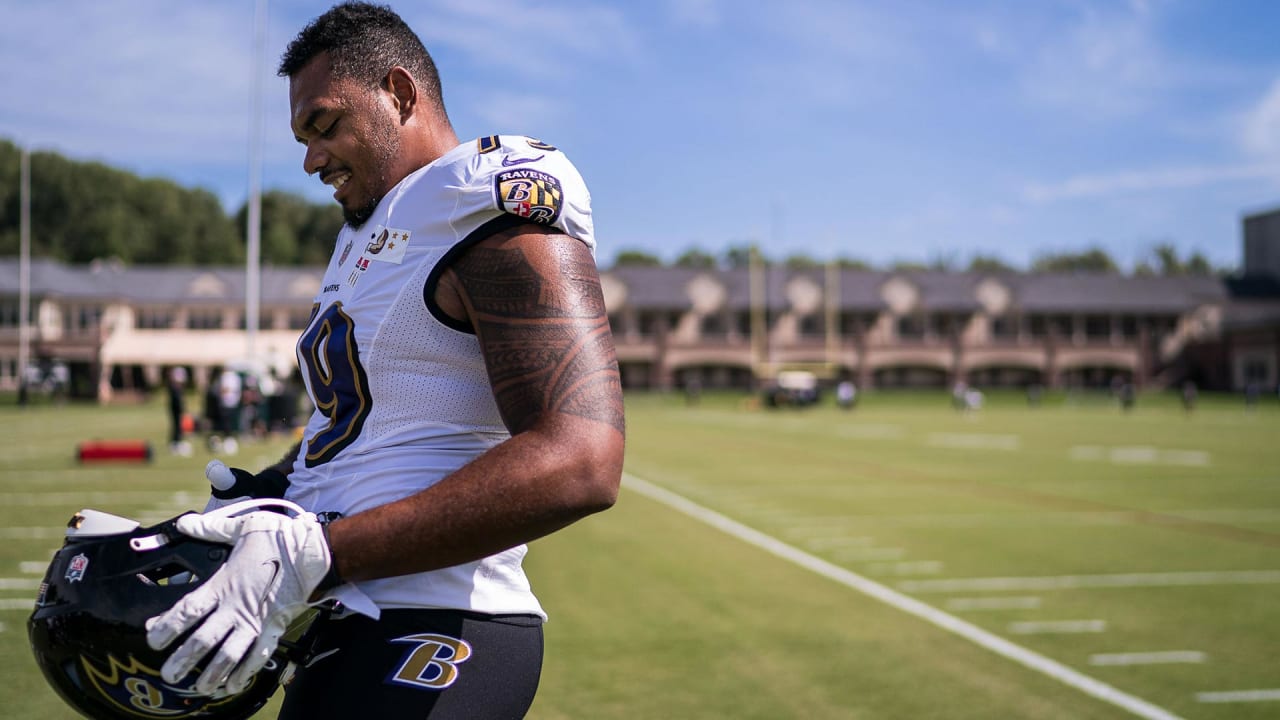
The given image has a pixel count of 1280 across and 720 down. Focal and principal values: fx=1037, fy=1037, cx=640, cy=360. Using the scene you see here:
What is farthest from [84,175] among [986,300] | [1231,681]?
[1231,681]

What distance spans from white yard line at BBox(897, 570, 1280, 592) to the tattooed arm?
7.15 m

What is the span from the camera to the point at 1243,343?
70.3 meters

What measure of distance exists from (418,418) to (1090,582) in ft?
26.7

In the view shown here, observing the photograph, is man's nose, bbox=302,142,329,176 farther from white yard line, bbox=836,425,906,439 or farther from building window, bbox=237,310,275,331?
building window, bbox=237,310,275,331

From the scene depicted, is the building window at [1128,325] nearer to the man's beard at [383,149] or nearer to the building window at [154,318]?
the building window at [154,318]

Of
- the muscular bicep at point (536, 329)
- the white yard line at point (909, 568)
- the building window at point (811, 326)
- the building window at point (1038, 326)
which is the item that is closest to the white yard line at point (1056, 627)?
the white yard line at point (909, 568)

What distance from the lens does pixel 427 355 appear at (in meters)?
1.83

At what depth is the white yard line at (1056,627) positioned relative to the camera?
6.96 metres

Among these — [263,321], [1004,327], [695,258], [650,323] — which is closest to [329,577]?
[263,321]

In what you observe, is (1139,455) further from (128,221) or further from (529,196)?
(128,221)

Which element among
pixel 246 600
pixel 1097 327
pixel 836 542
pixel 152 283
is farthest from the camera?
pixel 1097 327

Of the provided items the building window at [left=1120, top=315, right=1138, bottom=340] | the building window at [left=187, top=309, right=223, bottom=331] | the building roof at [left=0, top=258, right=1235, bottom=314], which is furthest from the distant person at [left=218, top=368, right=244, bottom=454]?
the building window at [left=1120, top=315, right=1138, bottom=340]

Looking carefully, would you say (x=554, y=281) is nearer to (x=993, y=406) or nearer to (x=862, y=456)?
(x=862, y=456)

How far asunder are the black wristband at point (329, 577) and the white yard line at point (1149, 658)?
5753 mm
